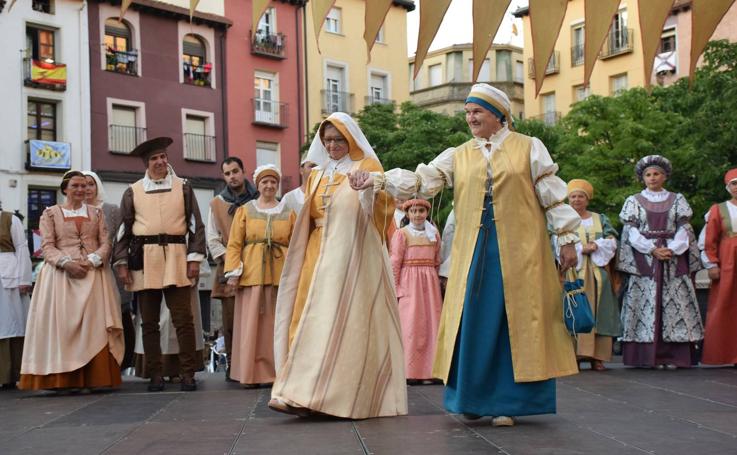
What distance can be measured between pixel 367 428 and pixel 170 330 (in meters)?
3.86

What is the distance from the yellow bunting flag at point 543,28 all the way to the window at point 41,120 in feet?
103

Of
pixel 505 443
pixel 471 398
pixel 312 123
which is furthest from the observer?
pixel 312 123

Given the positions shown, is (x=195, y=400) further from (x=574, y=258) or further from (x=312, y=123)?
(x=312, y=123)

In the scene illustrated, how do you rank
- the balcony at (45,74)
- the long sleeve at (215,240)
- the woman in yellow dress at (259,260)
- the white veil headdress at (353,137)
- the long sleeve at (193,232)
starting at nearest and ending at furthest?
the white veil headdress at (353,137) < the long sleeve at (193,232) < the woman in yellow dress at (259,260) < the long sleeve at (215,240) < the balcony at (45,74)

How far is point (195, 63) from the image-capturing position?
35.0 metres

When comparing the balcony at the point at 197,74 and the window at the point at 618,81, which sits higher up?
the balcony at the point at 197,74

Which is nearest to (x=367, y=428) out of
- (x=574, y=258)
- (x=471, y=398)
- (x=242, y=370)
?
(x=471, y=398)

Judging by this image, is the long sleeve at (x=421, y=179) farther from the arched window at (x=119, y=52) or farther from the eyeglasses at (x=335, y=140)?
the arched window at (x=119, y=52)

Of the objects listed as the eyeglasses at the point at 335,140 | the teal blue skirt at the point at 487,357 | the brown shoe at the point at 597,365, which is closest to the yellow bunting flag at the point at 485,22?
the teal blue skirt at the point at 487,357

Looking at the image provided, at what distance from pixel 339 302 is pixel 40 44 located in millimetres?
27806

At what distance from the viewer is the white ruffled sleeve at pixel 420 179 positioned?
511cm

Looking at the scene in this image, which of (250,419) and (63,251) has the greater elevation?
(63,251)

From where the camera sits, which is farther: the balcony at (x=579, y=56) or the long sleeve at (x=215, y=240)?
the long sleeve at (x=215, y=240)

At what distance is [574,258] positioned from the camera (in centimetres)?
539
